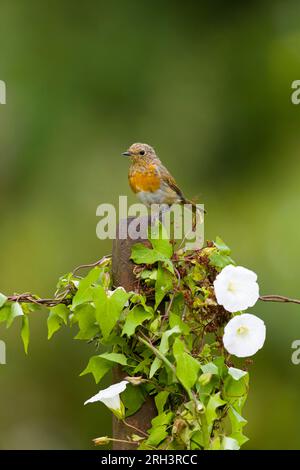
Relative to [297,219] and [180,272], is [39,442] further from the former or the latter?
[180,272]

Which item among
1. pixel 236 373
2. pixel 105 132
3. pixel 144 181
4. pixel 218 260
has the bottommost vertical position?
pixel 236 373

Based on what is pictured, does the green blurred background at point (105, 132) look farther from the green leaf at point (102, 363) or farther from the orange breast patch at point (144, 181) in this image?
the green leaf at point (102, 363)

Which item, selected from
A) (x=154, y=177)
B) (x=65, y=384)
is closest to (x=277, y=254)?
(x=65, y=384)

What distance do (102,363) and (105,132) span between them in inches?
179

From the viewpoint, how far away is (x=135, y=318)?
6.55ft

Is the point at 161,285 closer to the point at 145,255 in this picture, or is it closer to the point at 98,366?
the point at 145,255

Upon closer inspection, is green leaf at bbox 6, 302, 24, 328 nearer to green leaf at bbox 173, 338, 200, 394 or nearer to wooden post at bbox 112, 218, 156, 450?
wooden post at bbox 112, 218, 156, 450

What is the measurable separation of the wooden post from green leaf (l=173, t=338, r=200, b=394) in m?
0.17

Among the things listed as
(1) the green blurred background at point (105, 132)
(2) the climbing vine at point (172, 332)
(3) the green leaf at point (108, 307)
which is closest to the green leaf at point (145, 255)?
(2) the climbing vine at point (172, 332)

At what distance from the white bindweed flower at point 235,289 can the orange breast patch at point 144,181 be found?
4.43 feet

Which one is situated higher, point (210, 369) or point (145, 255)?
point (145, 255)

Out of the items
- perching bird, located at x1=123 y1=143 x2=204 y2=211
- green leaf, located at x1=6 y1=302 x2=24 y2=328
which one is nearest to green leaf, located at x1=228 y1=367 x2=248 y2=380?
green leaf, located at x1=6 y1=302 x2=24 y2=328

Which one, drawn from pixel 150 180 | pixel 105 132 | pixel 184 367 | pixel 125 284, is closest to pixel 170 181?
pixel 150 180

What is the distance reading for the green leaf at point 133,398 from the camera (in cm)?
203
